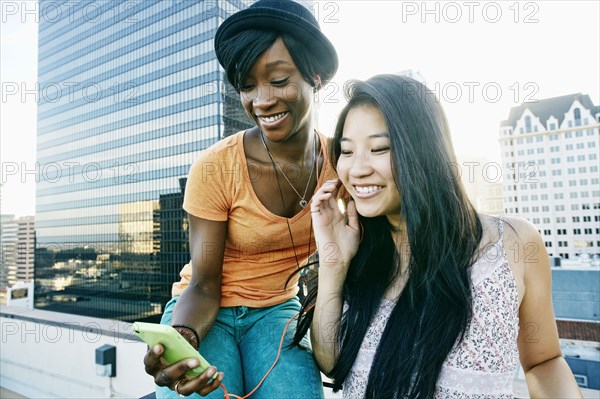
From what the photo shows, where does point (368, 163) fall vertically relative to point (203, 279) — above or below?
above

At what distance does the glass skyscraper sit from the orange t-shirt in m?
34.9

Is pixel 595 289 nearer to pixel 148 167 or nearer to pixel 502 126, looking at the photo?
pixel 148 167

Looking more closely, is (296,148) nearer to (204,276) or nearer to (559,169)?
(204,276)

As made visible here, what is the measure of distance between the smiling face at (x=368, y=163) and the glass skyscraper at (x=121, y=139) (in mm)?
35132

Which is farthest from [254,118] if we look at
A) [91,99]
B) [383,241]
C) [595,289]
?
[91,99]

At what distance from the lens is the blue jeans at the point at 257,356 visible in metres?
1.37

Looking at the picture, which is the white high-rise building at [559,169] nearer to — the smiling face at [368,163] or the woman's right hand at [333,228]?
the woman's right hand at [333,228]

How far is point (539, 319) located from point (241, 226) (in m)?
1.18

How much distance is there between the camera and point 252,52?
1395mm

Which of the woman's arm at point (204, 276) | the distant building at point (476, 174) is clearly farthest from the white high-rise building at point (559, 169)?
the woman's arm at point (204, 276)

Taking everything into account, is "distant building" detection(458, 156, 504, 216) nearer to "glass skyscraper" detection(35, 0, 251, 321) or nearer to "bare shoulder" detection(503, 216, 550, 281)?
"bare shoulder" detection(503, 216, 550, 281)

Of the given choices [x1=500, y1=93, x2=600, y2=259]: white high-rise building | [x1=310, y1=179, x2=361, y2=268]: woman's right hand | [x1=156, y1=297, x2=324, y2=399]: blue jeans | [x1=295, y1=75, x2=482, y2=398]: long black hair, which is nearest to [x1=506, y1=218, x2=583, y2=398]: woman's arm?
[x1=295, y1=75, x2=482, y2=398]: long black hair

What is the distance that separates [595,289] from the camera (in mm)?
18156

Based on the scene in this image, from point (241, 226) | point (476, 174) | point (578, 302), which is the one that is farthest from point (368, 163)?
point (578, 302)
